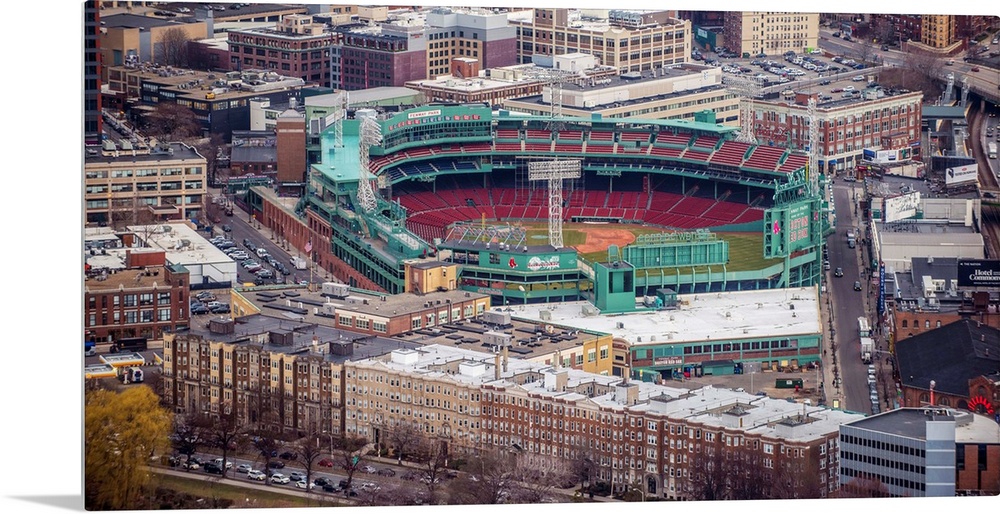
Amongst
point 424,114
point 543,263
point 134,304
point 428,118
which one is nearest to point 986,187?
point 543,263

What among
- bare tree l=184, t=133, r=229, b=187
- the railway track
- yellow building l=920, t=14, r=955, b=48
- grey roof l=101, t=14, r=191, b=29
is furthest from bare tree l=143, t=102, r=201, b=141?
the railway track

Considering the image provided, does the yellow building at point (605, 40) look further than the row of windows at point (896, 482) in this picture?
Yes

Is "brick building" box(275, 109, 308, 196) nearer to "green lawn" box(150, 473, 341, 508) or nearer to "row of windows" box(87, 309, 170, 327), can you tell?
"row of windows" box(87, 309, 170, 327)

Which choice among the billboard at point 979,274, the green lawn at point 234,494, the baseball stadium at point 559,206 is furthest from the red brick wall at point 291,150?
the green lawn at point 234,494

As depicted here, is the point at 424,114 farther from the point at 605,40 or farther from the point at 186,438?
the point at 186,438

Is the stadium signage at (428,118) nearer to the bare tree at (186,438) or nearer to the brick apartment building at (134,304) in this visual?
the brick apartment building at (134,304)

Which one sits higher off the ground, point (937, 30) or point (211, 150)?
point (937, 30)
